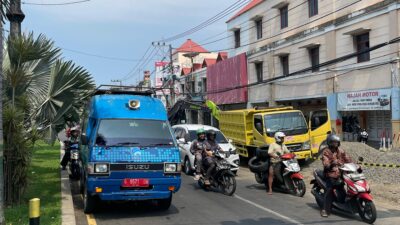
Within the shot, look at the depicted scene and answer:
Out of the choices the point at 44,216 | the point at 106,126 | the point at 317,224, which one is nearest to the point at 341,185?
→ the point at 317,224

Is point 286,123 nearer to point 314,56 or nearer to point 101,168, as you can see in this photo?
Answer: point 101,168

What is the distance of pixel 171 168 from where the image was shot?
8.66 metres

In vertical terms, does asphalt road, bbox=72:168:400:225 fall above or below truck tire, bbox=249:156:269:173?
below

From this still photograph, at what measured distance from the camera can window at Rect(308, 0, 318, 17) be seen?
1053 inches

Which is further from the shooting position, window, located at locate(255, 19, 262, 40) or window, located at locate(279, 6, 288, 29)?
window, located at locate(255, 19, 262, 40)

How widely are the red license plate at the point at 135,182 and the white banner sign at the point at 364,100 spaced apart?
50.8 feet

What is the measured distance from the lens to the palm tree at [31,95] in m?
9.08

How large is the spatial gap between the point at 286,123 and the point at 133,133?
8.96 m

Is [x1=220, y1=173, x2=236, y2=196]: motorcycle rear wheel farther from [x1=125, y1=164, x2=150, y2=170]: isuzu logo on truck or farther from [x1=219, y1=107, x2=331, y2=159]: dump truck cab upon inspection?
[x1=219, y1=107, x2=331, y2=159]: dump truck cab

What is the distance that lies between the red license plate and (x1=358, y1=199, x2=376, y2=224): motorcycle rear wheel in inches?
155

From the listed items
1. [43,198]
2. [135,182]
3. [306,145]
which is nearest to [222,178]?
[135,182]

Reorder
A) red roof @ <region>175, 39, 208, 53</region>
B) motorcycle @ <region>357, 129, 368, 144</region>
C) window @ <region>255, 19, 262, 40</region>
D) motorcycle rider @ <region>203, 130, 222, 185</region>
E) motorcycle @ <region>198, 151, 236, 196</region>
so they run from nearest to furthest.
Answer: motorcycle @ <region>198, 151, 236, 196</region>
motorcycle rider @ <region>203, 130, 222, 185</region>
motorcycle @ <region>357, 129, 368, 144</region>
window @ <region>255, 19, 262, 40</region>
red roof @ <region>175, 39, 208, 53</region>

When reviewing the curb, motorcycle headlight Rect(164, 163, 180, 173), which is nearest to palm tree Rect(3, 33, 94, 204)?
the curb

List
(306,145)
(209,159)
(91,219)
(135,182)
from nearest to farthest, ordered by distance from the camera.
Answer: (135,182) < (91,219) < (209,159) < (306,145)
